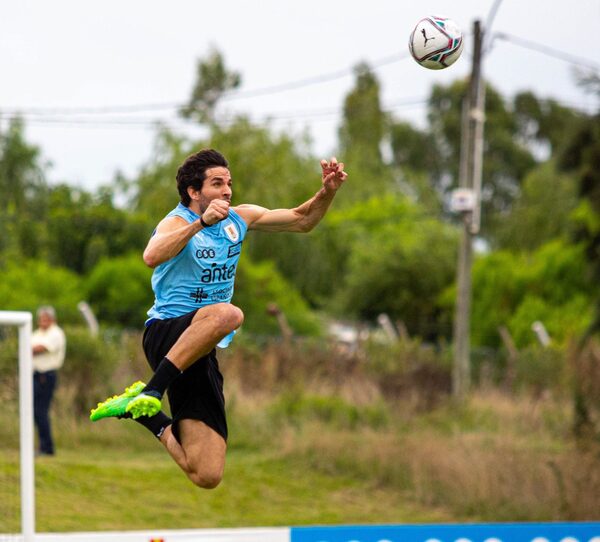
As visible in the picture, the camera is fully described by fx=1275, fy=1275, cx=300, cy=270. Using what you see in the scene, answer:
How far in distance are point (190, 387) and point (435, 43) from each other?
256 centimetres

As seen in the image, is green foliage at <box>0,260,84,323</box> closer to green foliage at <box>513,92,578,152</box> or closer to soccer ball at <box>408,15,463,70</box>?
soccer ball at <box>408,15,463,70</box>

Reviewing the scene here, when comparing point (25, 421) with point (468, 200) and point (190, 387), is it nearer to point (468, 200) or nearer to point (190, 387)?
point (190, 387)

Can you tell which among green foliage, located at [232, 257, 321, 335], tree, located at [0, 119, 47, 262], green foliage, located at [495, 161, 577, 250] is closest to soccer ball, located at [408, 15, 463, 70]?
tree, located at [0, 119, 47, 262]

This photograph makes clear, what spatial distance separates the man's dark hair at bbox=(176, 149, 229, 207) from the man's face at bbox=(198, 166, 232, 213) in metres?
0.03

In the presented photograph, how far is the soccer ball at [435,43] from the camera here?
776 cm

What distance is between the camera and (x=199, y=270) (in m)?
7.46

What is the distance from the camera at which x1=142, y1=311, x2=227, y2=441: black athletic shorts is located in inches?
301

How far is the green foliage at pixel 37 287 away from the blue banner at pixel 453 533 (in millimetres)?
19949

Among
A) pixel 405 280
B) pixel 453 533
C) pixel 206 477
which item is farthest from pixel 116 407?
pixel 405 280

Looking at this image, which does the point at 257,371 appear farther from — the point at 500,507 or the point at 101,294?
the point at 101,294

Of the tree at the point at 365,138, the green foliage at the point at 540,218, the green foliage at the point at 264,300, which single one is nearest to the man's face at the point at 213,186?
the green foliage at the point at 264,300

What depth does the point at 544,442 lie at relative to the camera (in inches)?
763

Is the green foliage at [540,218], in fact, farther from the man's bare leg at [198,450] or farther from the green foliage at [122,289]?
the man's bare leg at [198,450]

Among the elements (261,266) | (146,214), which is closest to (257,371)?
(146,214)
